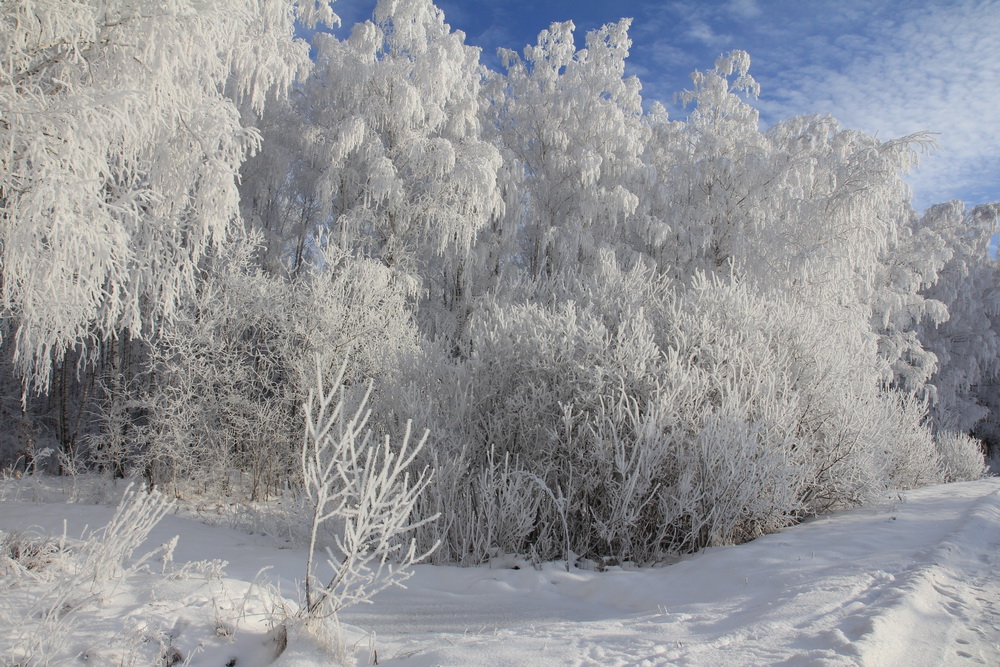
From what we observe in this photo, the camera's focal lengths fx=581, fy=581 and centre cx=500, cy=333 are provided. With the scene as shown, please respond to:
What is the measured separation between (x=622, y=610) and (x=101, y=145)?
5.38 metres

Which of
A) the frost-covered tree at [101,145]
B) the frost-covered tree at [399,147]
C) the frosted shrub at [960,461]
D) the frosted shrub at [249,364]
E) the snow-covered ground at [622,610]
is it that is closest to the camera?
the snow-covered ground at [622,610]

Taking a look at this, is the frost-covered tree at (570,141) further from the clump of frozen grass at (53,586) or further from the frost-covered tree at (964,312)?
the frost-covered tree at (964,312)

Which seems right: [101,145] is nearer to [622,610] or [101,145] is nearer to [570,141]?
[622,610]

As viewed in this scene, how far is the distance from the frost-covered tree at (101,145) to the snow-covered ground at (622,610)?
245 cm

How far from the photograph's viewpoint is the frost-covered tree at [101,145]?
439 cm

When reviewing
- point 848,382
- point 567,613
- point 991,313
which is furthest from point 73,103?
point 991,313

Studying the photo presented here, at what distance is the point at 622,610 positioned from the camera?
3.91 metres

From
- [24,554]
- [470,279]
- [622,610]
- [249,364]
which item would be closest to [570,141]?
[470,279]

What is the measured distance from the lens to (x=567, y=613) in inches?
155

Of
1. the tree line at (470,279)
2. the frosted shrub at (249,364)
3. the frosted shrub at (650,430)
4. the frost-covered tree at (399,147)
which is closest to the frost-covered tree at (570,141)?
the tree line at (470,279)

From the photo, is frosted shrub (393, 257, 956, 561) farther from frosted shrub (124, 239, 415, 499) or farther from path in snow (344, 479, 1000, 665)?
frosted shrub (124, 239, 415, 499)

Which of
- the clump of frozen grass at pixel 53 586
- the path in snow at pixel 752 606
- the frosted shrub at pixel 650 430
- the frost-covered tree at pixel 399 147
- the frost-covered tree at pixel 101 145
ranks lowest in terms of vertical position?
the path in snow at pixel 752 606

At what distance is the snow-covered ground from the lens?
2.59 metres

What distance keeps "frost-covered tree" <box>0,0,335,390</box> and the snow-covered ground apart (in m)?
2.45
